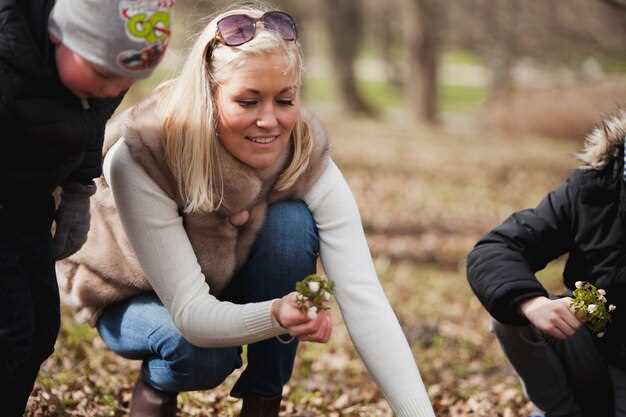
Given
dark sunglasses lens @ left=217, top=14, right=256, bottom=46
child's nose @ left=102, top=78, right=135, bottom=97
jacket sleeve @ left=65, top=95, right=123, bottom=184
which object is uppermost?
dark sunglasses lens @ left=217, top=14, right=256, bottom=46

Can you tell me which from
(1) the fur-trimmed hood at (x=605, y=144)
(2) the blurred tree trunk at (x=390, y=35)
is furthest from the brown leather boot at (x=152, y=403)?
(2) the blurred tree trunk at (x=390, y=35)

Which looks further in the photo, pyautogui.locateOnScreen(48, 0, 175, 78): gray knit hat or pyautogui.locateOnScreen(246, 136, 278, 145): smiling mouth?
pyautogui.locateOnScreen(246, 136, 278, 145): smiling mouth

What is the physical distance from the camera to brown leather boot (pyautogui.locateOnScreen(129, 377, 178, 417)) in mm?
3033

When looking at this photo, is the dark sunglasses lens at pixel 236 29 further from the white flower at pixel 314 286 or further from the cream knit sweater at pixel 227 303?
the white flower at pixel 314 286

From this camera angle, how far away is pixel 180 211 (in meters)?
2.88

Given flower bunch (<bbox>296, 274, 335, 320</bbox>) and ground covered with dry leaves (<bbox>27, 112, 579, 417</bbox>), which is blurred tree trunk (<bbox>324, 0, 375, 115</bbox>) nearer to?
ground covered with dry leaves (<bbox>27, 112, 579, 417</bbox>)

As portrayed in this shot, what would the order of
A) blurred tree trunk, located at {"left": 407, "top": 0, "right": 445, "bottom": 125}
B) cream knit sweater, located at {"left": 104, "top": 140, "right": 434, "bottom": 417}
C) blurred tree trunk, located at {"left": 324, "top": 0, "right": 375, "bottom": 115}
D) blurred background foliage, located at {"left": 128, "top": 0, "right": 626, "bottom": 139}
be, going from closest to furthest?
cream knit sweater, located at {"left": 104, "top": 140, "right": 434, "bottom": 417} < blurred background foliage, located at {"left": 128, "top": 0, "right": 626, "bottom": 139} < blurred tree trunk, located at {"left": 407, "top": 0, "right": 445, "bottom": 125} < blurred tree trunk, located at {"left": 324, "top": 0, "right": 375, "bottom": 115}

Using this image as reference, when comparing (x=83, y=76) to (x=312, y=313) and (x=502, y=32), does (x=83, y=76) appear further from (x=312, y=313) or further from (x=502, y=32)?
(x=502, y=32)

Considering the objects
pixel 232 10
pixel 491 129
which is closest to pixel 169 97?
pixel 232 10

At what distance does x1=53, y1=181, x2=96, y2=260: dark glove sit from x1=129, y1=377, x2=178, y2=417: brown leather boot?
558 millimetres

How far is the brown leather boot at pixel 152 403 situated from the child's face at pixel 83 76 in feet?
3.66

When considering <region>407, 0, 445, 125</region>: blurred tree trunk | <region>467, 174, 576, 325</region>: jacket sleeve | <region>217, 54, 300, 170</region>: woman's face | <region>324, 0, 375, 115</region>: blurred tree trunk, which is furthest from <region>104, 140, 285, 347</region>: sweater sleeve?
<region>324, 0, 375, 115</region>: blurred tree trunk

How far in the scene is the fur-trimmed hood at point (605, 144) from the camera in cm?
301

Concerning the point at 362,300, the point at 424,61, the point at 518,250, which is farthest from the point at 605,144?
the point at 424,61
